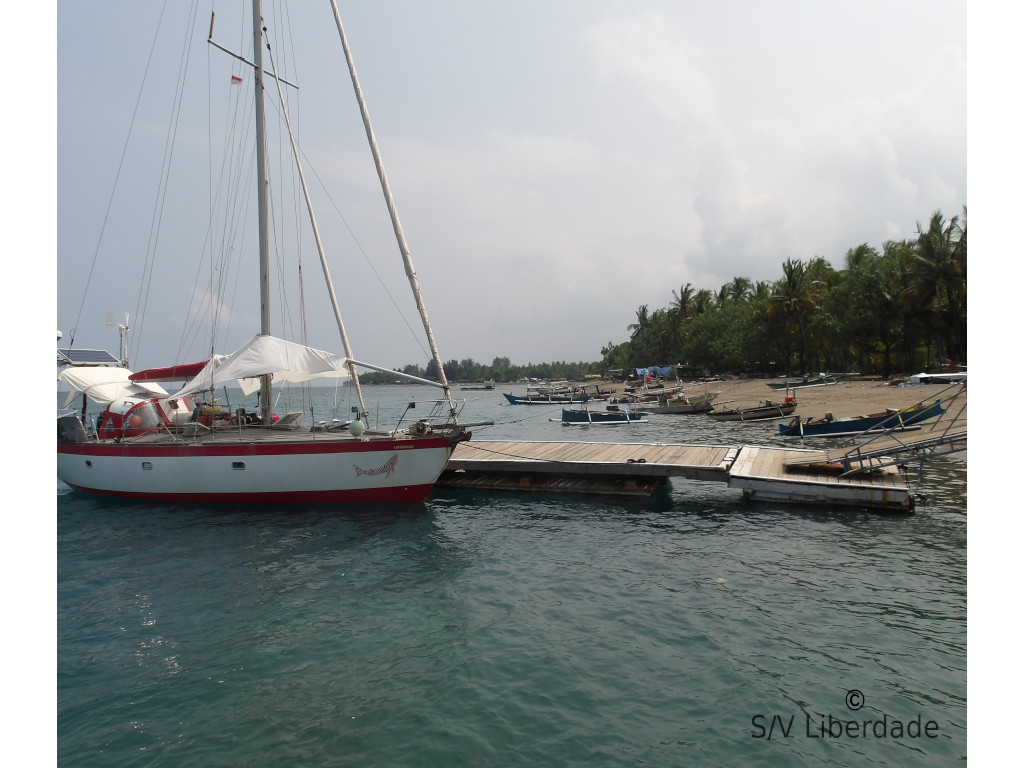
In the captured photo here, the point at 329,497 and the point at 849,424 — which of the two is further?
the point at 849,424

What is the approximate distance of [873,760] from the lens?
20.7 feet

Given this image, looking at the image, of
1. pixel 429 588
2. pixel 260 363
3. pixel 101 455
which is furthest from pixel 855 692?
pixel 101 455

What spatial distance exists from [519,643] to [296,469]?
10384 millimetres

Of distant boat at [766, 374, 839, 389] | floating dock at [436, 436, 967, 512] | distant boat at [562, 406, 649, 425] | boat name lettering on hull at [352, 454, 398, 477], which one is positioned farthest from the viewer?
distant boat at [766, 374, 839, 389]

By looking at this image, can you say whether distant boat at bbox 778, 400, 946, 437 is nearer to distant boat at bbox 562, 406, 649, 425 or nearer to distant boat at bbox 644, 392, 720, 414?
distant boat at bbox 562, 406, 649, 425

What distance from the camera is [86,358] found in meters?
27.6

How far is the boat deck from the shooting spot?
16.4 m

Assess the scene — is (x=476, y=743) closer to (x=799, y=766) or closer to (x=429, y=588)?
(x=799, y=766)

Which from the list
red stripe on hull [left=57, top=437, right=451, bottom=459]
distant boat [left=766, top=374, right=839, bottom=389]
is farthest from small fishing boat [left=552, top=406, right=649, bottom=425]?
red stripe on hull [left=57, top=437, right=451, bottom=459]

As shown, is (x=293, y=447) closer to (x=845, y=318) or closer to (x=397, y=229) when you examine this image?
(x=397, y=229)

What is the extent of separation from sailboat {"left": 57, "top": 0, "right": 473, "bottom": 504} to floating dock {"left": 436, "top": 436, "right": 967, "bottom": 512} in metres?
3.84

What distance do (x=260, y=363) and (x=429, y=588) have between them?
9822 mm

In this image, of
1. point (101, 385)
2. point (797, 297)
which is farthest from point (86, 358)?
point (797, 297)

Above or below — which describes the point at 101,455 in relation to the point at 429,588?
above
